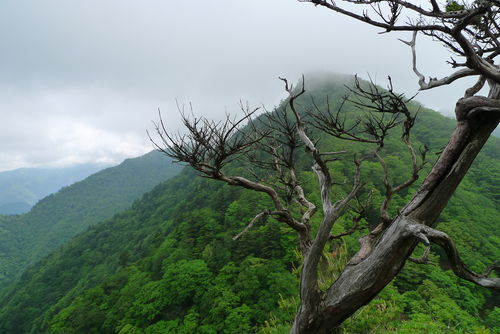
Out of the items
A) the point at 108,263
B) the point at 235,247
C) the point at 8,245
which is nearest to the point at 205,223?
the point at 235,247

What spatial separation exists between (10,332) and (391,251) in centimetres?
6800

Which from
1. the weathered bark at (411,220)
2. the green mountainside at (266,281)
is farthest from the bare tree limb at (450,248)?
the green mountainside at (266,281)

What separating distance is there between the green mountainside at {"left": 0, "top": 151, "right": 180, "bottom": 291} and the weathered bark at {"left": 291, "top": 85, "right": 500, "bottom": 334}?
400ft

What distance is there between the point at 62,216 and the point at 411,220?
183337 millimetres

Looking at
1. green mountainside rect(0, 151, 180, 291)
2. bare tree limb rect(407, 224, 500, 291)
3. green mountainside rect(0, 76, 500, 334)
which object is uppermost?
green mountainside rect(0, 151, 180, 291)

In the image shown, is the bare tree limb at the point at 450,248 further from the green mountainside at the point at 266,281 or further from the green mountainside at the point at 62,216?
the green mountainside at the point at 62,216

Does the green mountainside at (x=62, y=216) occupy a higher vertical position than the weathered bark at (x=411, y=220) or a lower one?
higher

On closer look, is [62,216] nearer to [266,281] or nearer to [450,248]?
[266,281]

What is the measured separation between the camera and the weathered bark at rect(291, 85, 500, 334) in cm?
282

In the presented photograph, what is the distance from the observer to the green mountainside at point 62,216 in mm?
106812

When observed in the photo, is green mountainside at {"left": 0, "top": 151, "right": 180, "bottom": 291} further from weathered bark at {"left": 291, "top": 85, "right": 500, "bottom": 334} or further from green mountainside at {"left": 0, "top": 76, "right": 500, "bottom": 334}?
weathered bark at {"left": 291, "top": 85, "right": 500, "bottom": 334}

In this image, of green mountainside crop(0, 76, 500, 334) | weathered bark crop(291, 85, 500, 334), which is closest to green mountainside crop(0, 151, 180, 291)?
green mountainside crop(0, 76, 500, 334)

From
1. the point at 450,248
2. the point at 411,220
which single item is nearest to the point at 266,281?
the point at 411,220

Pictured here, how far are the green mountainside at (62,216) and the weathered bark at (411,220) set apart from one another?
122 metres
